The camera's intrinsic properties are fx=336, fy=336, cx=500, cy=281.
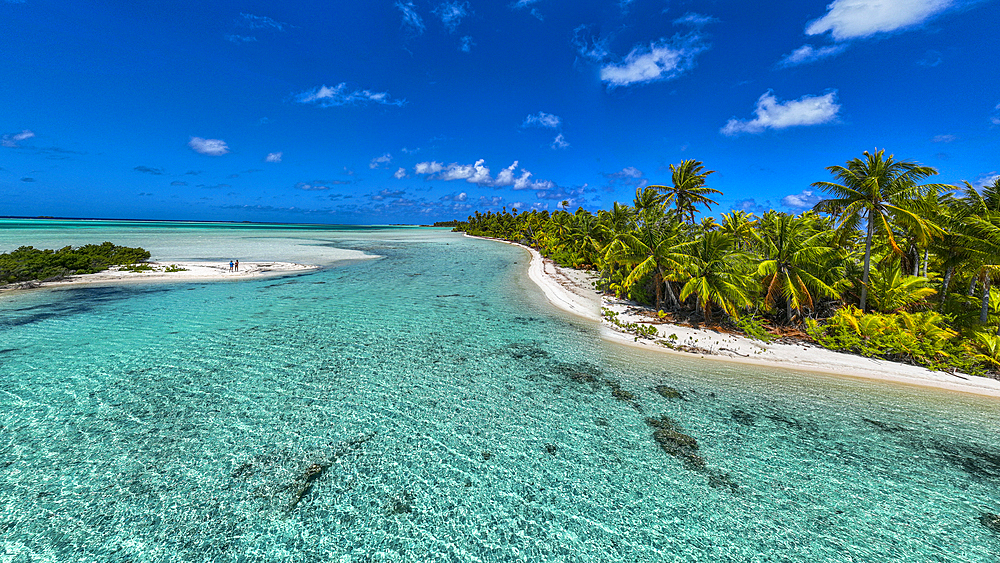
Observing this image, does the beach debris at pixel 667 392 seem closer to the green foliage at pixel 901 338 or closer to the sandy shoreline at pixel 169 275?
the green foliage at pixel 901 338

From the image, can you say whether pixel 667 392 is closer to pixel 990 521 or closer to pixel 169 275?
pixel 990 521

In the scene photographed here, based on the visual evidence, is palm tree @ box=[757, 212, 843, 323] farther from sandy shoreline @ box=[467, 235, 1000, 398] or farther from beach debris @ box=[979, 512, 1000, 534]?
beach debris @ box=[979, 512, 1000, 534]

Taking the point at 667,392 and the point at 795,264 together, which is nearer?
the point at 667,392

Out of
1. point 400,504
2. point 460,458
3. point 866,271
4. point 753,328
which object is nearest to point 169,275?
point 460,458

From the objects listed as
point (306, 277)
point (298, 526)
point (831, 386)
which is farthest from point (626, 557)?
point (306, 277)

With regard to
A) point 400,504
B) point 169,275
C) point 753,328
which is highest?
point 753,328

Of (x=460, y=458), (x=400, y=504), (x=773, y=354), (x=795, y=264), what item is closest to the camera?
(x=400, y=504)

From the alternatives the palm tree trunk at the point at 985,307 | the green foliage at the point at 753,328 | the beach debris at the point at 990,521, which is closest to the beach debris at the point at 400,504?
the beach debris at the point at 990,521

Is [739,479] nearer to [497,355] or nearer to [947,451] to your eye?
[947,451]

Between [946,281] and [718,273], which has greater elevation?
[946,281]
